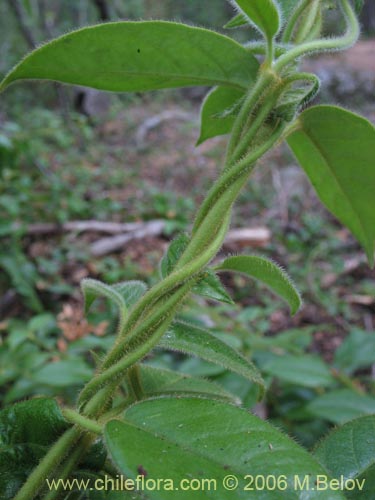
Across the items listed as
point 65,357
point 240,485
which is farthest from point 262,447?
point 65,357

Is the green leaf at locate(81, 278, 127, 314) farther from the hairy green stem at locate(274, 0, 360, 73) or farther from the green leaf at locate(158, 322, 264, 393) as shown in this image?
the hairy green stem at locate(274, 0, 360, 73)

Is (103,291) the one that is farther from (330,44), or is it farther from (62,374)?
(62,374)

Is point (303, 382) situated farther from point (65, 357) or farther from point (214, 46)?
point (214, 46)

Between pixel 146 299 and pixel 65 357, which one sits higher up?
pixel 146 299

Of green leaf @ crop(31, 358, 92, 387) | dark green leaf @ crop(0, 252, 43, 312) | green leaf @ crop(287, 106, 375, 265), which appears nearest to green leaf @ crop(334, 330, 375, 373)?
green leaf @ crop(31, 358, 92, 387)

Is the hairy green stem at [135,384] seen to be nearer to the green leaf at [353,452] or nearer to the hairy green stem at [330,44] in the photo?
the green leaf at [353,452]

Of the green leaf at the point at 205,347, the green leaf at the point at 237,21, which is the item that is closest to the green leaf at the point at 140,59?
the green leaf at the point at 237,21

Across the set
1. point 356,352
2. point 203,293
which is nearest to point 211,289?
point 203,293
